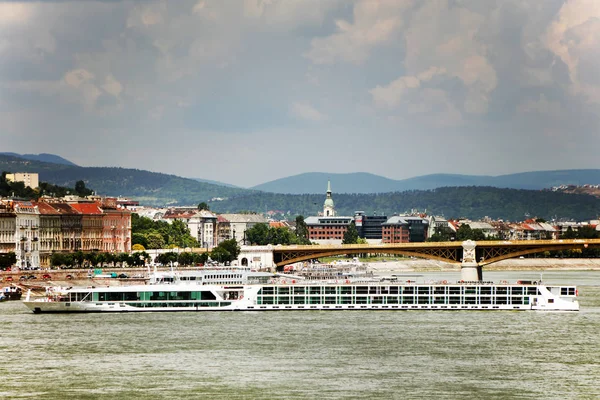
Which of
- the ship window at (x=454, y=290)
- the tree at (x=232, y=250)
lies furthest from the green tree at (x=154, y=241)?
the ship window at (x=454, y=290)

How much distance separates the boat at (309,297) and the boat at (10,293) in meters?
12.3

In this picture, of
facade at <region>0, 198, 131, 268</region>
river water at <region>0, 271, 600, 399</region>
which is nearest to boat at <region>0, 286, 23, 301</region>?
river water at <region>0, 271, 600, 399</region>

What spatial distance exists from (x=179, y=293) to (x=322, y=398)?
3231cm

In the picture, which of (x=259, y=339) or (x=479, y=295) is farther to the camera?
(x=479, y=295)

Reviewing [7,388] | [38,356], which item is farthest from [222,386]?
[38,356]

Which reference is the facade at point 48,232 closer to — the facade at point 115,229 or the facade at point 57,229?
the facade at point 57,229

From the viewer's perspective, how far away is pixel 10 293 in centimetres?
8812

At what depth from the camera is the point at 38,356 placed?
Answer: 2126 inches

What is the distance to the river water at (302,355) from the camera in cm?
4531

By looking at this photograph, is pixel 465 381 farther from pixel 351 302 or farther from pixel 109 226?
pixel 109 226

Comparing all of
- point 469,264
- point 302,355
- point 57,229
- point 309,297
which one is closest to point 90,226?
point 57,229

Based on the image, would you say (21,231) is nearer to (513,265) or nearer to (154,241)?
(154,241)

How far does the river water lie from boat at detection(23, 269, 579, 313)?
152 cm

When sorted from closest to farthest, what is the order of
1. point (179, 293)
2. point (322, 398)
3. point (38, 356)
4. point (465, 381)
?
point (322, 398) < point (465, 381) < point (38, 356) < point (179, 293)
